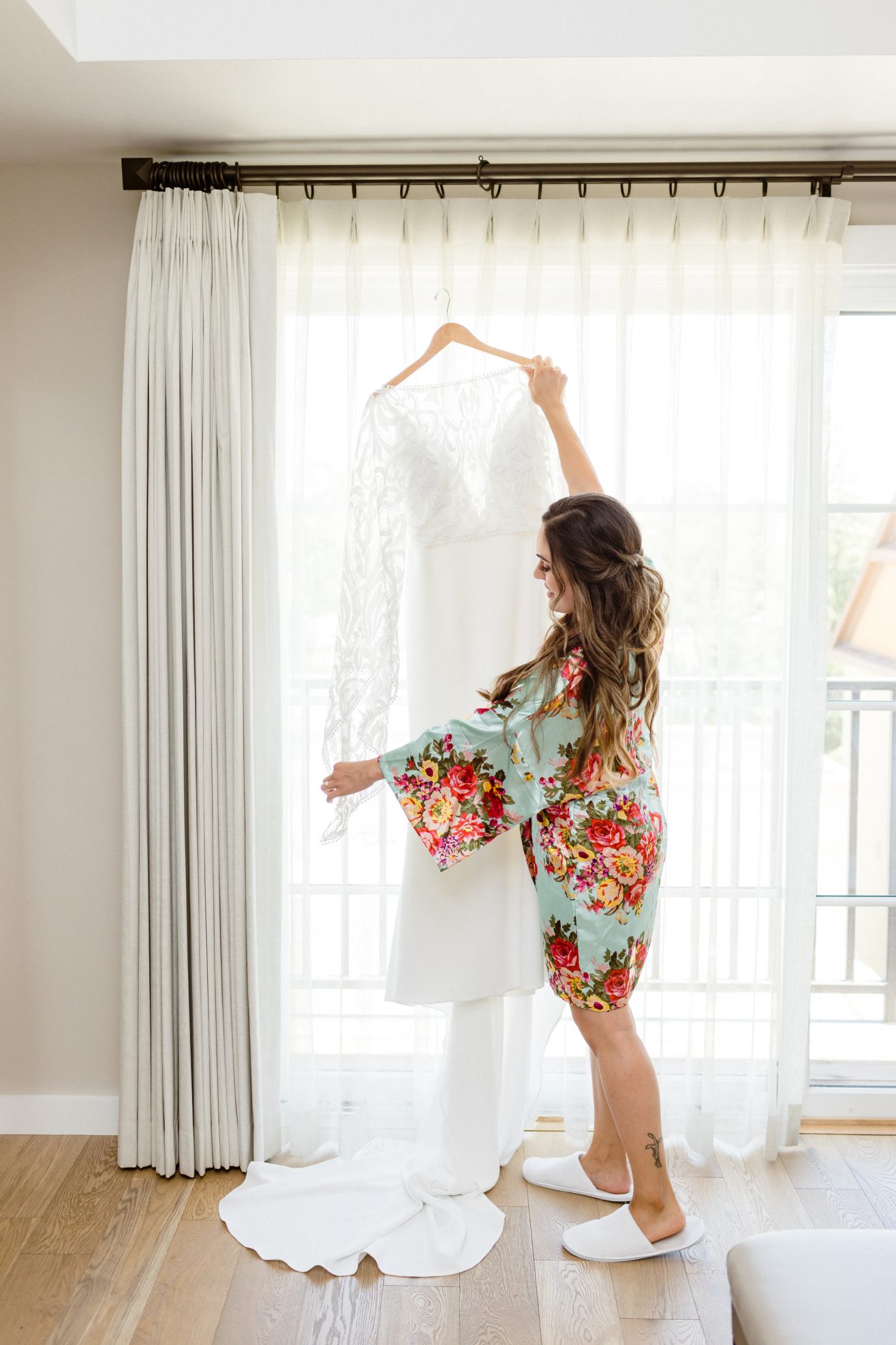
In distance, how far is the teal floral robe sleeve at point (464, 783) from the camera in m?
2.06

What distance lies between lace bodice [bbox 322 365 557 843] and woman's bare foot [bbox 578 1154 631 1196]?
0.96 meters

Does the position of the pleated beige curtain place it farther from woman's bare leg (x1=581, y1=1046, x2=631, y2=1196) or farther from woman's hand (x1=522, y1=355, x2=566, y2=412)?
woman's bare leg (x1=581, y1=1046, x2=631, y2=1196)

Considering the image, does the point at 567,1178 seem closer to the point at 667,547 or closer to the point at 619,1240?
the point at 619,1240

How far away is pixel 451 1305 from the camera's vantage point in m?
1.94

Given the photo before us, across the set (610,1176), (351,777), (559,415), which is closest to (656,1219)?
(610,1176)

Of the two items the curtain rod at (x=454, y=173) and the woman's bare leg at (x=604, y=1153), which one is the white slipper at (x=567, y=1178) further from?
Result: the curtain rod at (x=454, y=173)

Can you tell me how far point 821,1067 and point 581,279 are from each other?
6.87 feet

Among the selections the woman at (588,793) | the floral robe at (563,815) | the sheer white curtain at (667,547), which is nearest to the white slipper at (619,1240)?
the woman at (588,793)

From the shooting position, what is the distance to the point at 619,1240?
2068 mm

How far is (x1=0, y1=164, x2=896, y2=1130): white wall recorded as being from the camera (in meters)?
2.42

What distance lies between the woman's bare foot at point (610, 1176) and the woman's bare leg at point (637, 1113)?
0.16 m

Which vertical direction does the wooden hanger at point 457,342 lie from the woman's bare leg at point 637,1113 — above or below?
above

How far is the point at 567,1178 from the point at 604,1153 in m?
0.10

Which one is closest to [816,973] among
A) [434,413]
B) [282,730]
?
[282,730]
